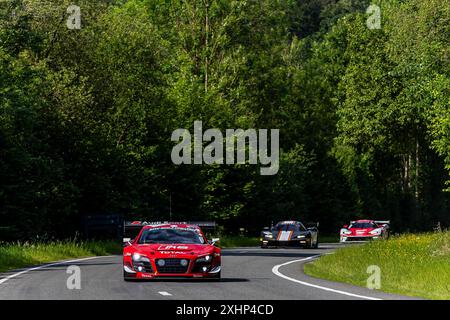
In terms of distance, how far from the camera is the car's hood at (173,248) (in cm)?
2375

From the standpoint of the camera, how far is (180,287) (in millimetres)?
22016

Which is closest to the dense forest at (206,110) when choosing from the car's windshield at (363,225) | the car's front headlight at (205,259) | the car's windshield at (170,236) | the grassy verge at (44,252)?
the grassy verge at (44,252)

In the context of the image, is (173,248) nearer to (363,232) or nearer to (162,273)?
(162,273)

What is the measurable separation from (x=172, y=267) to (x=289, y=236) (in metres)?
26.3

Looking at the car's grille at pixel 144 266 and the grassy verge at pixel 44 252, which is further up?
the car's grille at pixel 144 266

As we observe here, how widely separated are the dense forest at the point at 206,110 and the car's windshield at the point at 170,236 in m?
18.2

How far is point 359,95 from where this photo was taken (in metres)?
64.4

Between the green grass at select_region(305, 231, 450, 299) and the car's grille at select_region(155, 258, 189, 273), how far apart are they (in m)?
4.05

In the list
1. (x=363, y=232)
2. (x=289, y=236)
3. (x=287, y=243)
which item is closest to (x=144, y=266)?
(x=289, y=236)

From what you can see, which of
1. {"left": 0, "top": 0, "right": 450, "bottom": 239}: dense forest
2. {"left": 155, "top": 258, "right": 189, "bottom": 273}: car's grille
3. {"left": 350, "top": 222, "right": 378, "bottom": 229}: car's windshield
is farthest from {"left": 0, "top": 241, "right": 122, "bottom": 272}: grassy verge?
{"left": 350, "top": 222, "right": 378, "bottom": 229}: car's windshield

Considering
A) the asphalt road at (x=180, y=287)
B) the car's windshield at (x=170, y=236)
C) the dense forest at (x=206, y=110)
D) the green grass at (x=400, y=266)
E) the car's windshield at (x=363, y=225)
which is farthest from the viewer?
the car's windshield at (x=363, y=225)

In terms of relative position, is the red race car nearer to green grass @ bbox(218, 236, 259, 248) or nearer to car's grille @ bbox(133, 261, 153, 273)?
car's grille @ bbox(133, 261, 153, 273)

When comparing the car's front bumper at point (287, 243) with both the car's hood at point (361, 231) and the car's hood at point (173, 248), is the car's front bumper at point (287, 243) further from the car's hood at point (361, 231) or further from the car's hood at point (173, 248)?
the car's hood at point (173, 248)

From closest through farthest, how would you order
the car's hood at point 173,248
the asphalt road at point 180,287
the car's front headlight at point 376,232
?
the asphalt road at point 180,287 → the car's hood at point 173,248 → the car's front headlight at point 376,232
